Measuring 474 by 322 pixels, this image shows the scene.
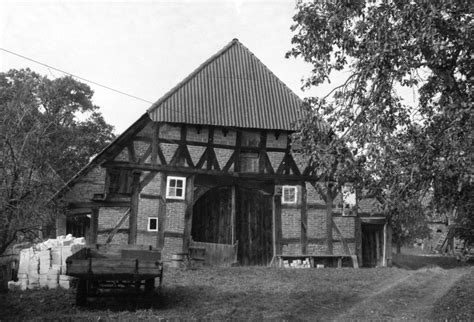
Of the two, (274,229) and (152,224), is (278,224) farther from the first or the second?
(152,224)

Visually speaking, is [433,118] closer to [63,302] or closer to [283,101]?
[63,302]

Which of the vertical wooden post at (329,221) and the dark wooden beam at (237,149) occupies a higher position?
the dark wooden beam at (237,149)

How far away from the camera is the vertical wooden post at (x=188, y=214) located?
17.6 meters

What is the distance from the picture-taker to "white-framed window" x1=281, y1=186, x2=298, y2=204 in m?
18.9

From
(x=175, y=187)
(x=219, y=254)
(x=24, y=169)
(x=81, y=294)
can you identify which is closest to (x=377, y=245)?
(x=219, y=254)

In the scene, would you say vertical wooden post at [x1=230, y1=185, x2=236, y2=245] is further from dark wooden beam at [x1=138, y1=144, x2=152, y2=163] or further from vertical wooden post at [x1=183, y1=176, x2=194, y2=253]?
dark wooden beam at [x1=138, y1=144, x2=152, y2=163]

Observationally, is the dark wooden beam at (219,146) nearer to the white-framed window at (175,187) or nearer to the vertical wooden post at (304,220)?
the white-framed window at (175,187)

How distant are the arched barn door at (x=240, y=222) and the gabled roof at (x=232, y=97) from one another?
2.80 metres

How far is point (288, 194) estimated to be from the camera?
62.1 feet

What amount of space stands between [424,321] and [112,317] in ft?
18.4

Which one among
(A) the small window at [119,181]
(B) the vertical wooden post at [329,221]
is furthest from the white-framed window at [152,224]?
(B) the vertical wooden post at [329,221]

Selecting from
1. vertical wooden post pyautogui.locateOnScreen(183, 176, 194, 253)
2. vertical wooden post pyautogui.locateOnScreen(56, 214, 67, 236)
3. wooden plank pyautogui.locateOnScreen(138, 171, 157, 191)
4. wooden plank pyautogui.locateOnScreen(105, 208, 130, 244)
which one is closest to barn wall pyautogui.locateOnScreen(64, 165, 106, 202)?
vertical wooden post pyautogui.locateOnScreen(56, 214, 67, 236)

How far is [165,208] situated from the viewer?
699 inches

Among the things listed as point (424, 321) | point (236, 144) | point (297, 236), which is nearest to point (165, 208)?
point (236, 144)
